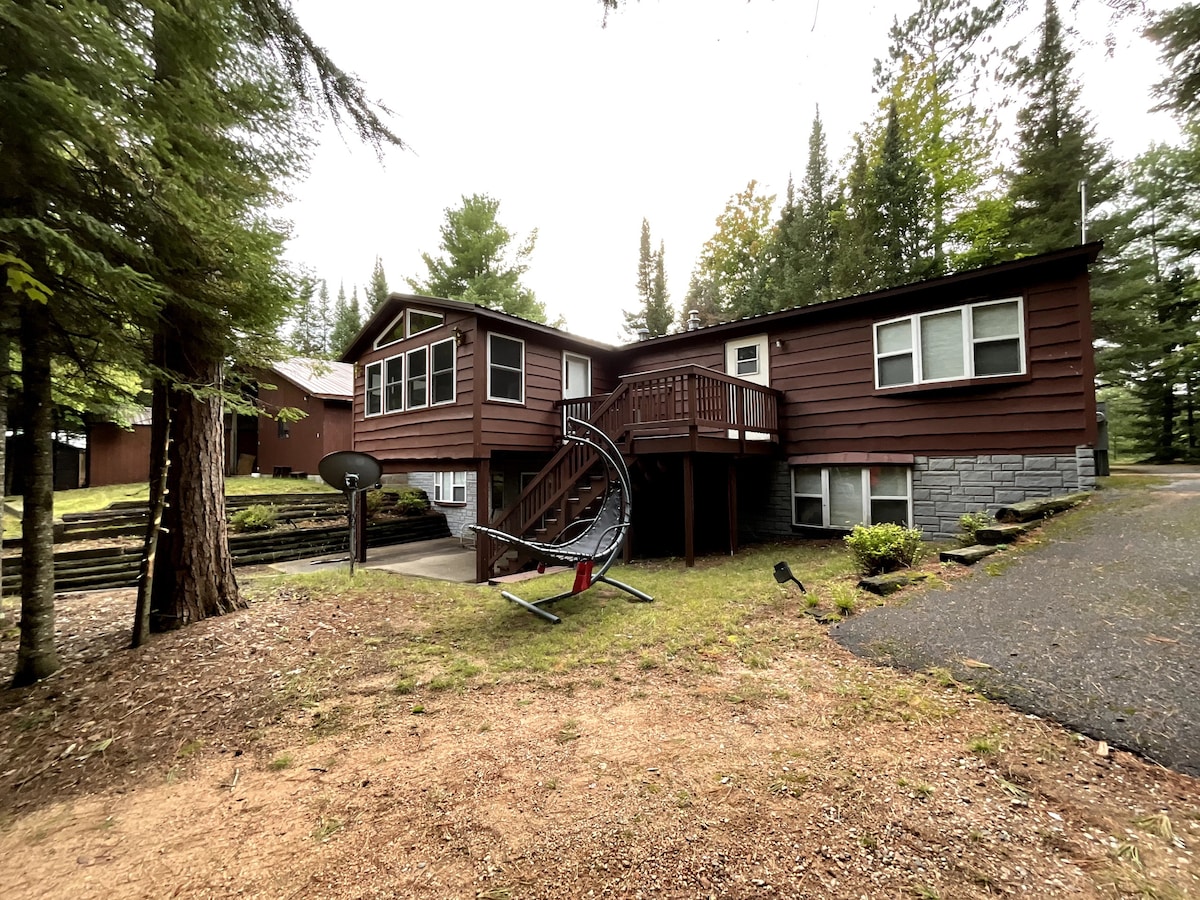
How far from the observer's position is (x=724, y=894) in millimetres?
1545

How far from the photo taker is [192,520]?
4.66 m

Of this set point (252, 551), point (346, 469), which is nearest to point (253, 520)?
point (252, 551)

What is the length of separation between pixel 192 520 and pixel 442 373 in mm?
5003

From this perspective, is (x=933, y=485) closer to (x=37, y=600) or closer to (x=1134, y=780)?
(x=1134, y=780)

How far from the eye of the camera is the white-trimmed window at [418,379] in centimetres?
940

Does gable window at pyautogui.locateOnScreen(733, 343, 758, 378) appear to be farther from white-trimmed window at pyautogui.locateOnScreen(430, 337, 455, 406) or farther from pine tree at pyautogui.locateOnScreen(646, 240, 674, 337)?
pine tree at pyautogui.locateOnScreen(646, 240, 674, 337)

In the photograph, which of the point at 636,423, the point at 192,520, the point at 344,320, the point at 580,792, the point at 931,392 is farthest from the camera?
the point at 344,320

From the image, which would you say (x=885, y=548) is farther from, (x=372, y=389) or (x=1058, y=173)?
(x=1058, y=173)

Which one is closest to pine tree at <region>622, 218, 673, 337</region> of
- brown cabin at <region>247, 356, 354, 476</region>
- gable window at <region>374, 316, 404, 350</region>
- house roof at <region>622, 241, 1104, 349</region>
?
brown cabin at <region>247, 356, 354, 476</region>

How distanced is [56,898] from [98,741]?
151cm

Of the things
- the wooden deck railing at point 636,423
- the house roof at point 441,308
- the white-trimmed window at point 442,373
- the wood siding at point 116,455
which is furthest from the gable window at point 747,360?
the wood siding at point 116,455

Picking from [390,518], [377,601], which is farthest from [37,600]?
[390,518]

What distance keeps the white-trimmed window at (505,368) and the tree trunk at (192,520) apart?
13.9ft

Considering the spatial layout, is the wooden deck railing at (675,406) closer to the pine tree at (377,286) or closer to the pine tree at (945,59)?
the pine tree at (945,59)
